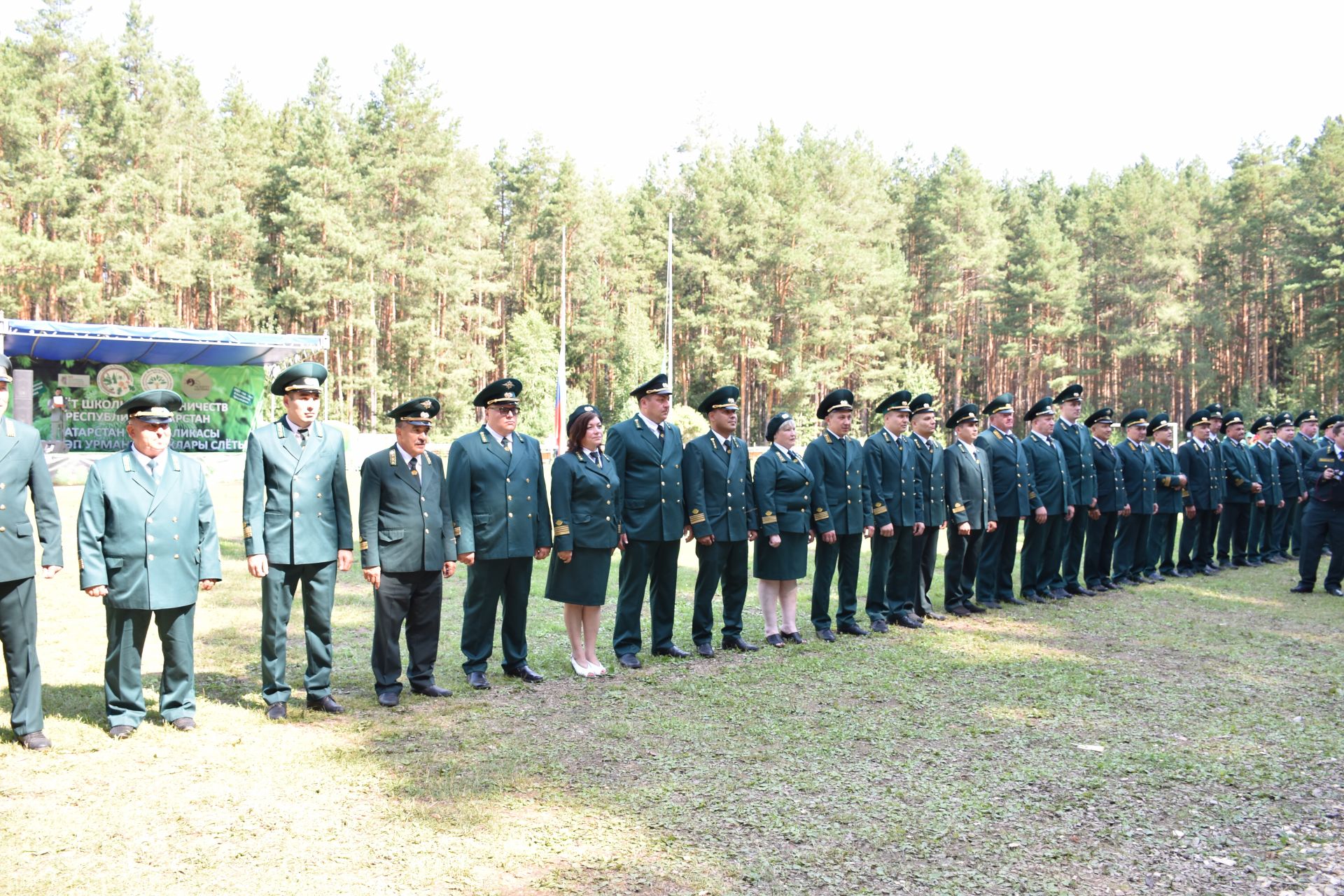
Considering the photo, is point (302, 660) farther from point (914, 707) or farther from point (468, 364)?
point (468, 364)

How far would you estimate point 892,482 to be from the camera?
8.70 meters

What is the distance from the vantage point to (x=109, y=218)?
1436 inches

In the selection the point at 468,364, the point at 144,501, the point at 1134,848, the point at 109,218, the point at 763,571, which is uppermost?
the point at 109,218

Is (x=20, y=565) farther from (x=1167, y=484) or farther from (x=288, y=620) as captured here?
(x=1167, y=484)

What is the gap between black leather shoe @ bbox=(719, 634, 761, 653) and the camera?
7727 millimetres

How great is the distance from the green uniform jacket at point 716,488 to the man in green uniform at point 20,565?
13.2 ft

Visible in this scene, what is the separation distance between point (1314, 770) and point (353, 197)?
41698 millimetres

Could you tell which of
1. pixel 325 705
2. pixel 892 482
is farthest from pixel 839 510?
pixel 325 705

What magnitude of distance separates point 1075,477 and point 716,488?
491 centimetres

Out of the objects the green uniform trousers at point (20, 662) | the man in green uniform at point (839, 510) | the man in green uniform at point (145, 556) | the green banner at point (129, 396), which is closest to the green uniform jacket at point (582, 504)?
the man in green uniform at point (839, 510)

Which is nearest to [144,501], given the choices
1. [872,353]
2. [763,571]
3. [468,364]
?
[763,571]

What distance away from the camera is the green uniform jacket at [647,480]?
7199mm

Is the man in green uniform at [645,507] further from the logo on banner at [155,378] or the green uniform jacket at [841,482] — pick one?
the logo on banner at [155,378]

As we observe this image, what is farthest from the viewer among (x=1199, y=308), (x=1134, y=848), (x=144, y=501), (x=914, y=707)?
(x=1199, y=308)
